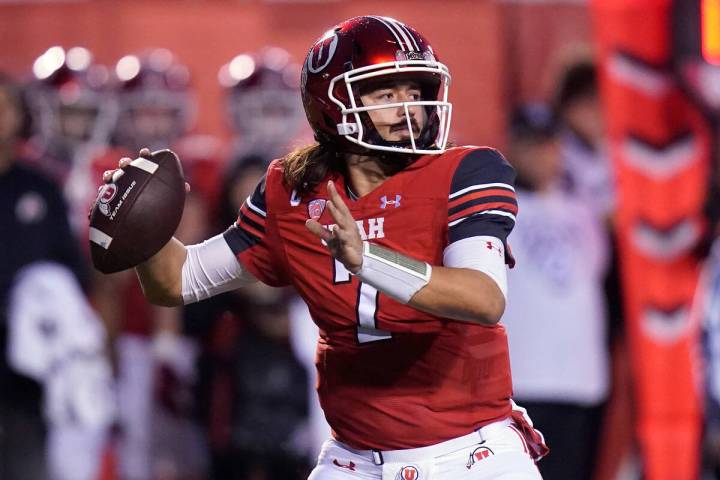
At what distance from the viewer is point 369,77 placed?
2896 millimetres

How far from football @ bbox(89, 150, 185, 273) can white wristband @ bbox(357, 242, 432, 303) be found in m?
0.64

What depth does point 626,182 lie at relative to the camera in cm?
569

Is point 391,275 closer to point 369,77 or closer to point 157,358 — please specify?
point 369,77

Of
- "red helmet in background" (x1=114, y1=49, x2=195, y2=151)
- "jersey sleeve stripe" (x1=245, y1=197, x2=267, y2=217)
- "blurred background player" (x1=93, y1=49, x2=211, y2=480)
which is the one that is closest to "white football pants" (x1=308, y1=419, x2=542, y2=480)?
"jersey sleeve stripe" (x1=245, y1=197, x2=267, y2=217)

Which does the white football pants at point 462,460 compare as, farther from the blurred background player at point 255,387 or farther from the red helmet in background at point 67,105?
the red helmet in background at point 67,105

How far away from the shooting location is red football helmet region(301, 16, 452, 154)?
2869mm

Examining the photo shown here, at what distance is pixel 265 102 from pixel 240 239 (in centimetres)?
301

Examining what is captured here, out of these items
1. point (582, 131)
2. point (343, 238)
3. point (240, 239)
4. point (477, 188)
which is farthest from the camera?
point (582, 131)

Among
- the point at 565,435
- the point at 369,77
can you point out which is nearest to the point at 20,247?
the point at 565,435

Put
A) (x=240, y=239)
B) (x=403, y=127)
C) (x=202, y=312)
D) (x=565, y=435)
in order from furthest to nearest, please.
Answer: (x=202, y=312), (x=565, y=435), (x=240, y=239), (x=403, y=127)

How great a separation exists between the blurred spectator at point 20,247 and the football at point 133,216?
7.46 ft

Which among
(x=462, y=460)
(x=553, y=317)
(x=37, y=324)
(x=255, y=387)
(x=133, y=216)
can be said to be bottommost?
(x=255, y=387)

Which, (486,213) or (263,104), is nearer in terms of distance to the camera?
(486,213)

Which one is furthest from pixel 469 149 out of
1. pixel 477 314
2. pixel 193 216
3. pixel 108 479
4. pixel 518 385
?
pixel 108 479
